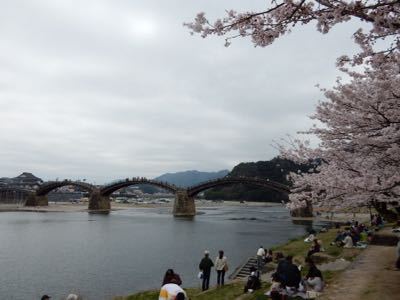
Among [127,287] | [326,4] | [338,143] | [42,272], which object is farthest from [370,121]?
[42,272]

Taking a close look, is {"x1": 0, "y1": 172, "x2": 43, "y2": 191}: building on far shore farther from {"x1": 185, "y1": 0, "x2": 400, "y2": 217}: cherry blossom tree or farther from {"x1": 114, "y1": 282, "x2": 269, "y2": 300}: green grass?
{"x1": 185, "y1": 0, "x2": 400, "y2": 217}: cherry blossom tree

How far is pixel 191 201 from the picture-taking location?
7306 cm

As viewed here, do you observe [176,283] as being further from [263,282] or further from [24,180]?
[24,180]

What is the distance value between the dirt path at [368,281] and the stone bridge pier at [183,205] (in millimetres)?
56690

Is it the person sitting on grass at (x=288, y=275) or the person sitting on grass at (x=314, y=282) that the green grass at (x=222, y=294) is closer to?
the person sitting on grass at (x=314, y=282)

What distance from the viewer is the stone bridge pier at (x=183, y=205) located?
70.1 metres

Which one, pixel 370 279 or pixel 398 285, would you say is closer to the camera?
pixel 398 285

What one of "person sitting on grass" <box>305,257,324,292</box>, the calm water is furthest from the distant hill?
"person sitting on grass" <box>305,257,324,292</box>

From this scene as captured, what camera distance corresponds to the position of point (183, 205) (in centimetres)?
7088

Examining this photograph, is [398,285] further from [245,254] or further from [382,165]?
[245,254]

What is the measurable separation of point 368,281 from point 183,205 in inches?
2413

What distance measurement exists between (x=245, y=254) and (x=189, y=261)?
4.84 metres

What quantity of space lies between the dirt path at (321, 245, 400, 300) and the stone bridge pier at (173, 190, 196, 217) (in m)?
56.7

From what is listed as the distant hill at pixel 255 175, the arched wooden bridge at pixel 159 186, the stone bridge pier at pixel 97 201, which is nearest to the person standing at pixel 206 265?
the arched wooden bridge at pixel 159 186
